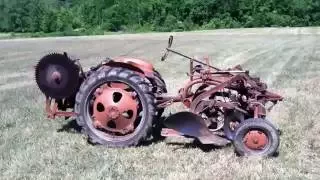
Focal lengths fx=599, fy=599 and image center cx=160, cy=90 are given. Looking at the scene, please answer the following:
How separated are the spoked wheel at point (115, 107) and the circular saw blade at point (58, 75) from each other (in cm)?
32

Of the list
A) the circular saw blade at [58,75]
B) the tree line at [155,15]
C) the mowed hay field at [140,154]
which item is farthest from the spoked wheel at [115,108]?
the tree line at [155,15]

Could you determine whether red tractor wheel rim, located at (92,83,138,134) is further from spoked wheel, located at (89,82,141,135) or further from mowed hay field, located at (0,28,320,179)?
mowed hay field, located at (0,28,320,179)

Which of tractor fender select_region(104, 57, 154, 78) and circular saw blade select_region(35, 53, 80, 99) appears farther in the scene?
→ circular saw blade select_region(35, 53, 80, 99)

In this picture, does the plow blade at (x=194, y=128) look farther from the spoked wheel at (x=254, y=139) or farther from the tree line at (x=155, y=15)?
the tree line at (x=155, y=15)

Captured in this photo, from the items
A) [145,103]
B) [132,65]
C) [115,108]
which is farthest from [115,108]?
[132,65]

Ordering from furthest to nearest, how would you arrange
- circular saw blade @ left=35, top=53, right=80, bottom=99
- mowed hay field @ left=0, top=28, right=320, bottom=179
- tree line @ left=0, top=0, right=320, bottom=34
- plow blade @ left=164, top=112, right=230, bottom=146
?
tree line @ left=0, top=0, right=320, bottom=34, circular saw blade @ left=35, top=53, right=80, bottom=99, plow blade @ left=164, top=112, right=230, bottom=146, mowed hay field @ left=0, top=28, right=320, bottom=179

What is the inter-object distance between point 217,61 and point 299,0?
143 feet

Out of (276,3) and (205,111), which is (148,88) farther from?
(276,3)

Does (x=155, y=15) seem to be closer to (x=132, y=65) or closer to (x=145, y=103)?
(x=132, y=65)

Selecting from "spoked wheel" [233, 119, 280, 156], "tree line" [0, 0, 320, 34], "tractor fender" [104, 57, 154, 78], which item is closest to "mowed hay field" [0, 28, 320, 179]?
"spoked wheel" [233, 119, 280, 156]

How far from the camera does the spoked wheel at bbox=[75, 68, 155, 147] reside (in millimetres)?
7066

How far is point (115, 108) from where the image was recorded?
23.2ft

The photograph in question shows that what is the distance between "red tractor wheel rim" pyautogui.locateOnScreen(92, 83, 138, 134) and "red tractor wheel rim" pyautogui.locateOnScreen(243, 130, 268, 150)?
4.44ft

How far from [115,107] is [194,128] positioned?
962 millimetres
